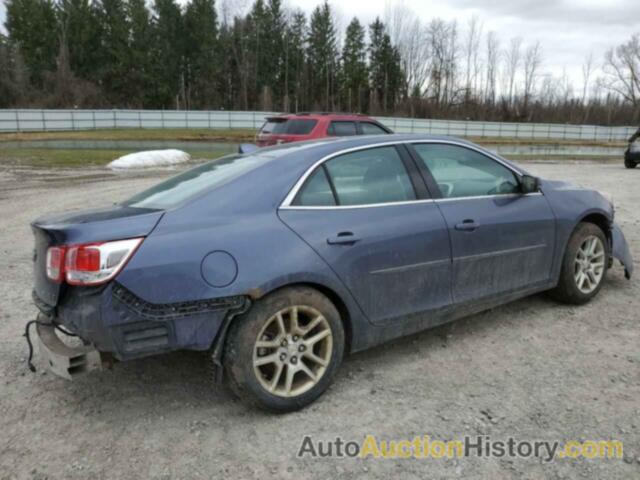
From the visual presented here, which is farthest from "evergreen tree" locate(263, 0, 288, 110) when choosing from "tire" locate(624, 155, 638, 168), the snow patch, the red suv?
the red suv

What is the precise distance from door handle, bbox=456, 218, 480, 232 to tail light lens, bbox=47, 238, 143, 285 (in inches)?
82.9

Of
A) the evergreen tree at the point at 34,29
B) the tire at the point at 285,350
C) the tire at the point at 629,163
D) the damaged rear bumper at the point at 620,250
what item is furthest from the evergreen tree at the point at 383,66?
the tire at the point at 285,350

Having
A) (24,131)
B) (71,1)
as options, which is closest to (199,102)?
(71,1)

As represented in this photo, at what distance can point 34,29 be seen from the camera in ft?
208

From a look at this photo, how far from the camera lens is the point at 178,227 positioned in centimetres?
287

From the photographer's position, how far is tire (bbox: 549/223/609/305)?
15.0 feet

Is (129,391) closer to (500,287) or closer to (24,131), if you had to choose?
(500,287)

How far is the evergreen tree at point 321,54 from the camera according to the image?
75250 mm

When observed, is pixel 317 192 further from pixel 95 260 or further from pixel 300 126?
pixel 300 126

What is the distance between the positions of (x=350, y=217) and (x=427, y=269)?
661 mm

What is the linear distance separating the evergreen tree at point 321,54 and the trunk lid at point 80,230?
74.1m

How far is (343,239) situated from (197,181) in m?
1.05

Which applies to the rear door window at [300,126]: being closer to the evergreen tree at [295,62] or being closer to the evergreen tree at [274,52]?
the evergreen tree at [295,62]

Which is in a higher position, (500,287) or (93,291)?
(93,291)
